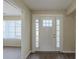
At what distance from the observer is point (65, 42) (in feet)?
23.3

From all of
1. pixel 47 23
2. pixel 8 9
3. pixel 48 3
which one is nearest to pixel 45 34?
pixel 47 23

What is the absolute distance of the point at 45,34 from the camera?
7.30 meters

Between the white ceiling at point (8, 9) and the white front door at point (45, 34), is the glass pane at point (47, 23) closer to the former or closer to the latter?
the white front door at point (45, 34)

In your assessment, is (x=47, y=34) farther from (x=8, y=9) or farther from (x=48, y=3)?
(x=8, y=9)

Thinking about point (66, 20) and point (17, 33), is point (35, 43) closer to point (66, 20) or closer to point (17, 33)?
point (66, 20)

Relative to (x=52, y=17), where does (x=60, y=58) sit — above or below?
below

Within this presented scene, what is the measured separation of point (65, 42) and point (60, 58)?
157 cm

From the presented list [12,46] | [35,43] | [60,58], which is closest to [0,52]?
[12,46]

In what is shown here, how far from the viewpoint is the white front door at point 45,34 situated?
725 centimetres

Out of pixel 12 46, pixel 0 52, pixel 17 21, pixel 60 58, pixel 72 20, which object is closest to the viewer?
pixel 0 52

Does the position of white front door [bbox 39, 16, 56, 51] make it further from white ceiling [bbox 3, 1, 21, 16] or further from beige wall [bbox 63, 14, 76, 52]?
white ceiling [bbox 3, 1, 21, 16]

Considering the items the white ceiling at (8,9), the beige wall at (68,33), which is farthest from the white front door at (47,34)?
the white ceiling at (8,9)

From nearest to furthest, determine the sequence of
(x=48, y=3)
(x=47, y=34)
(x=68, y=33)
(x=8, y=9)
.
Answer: (x=8, y=9) → (x=48, y=3) → (x=68, y=33) → (x=47, y=34)

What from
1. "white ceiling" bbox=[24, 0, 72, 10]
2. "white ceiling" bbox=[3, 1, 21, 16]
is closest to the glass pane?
"white ceiling" bbox=[24, 0, 72, 10]
